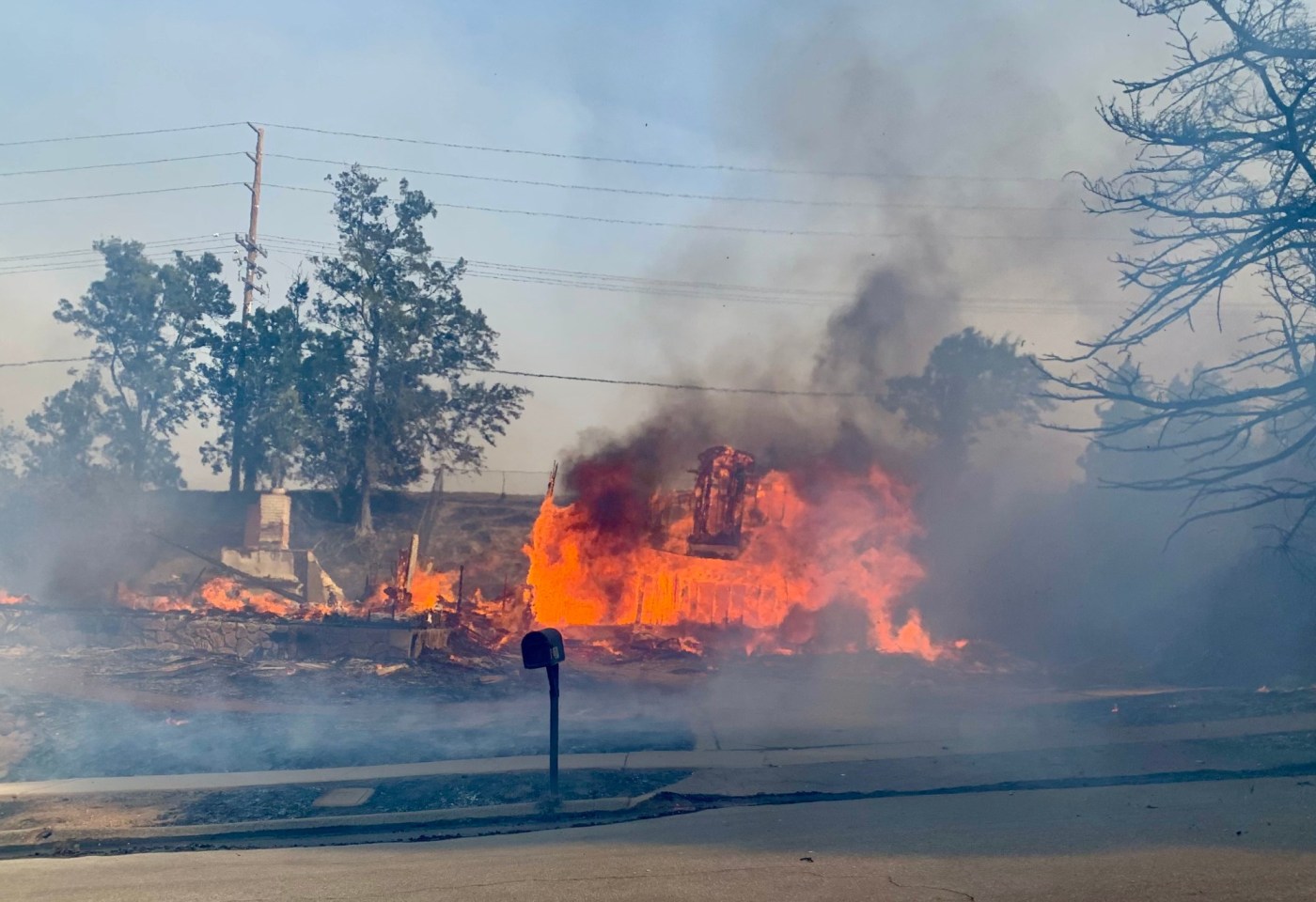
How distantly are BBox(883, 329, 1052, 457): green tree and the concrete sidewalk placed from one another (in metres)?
15.9

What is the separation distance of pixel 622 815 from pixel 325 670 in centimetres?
1087

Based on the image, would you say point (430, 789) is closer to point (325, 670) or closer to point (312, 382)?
point (325, 670)

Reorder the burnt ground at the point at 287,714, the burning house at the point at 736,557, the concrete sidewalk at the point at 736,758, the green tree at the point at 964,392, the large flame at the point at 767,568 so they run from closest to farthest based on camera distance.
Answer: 1. the concrete sidewalk at the point at 736,758
2. the burnt ground at the point at 287,714
3. the large flame at the point at 767,568
4. the burning house at the point at 736,557
5. the green tree at the point at 964,392

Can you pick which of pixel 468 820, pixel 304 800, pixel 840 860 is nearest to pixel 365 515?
pixel 304 800

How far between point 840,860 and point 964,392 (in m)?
22.2

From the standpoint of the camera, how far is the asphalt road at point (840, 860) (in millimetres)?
6543

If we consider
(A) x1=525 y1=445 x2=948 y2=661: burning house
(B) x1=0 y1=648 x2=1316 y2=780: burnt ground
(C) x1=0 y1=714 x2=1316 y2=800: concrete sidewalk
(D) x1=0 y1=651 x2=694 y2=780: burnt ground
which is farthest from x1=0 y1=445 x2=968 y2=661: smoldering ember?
(C) x1=0 y1=714 x2=1316 y2=800: concrete sidewalk

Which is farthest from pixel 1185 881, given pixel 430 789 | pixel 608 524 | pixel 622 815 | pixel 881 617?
pixel 608 524

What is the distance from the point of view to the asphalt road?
6.54m

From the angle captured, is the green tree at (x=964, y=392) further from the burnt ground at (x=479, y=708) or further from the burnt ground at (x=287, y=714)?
the burnt ground at (x=287, y=714)

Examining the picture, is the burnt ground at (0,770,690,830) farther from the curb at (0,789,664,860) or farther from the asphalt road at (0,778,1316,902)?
the asphalt road at (0,778,1316,902)

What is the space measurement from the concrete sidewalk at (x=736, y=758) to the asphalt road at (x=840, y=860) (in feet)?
5.17

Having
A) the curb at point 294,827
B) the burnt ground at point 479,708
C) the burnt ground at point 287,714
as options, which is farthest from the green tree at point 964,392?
the curb at point 294,827

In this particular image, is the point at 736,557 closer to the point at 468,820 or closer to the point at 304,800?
the point at 304,800
